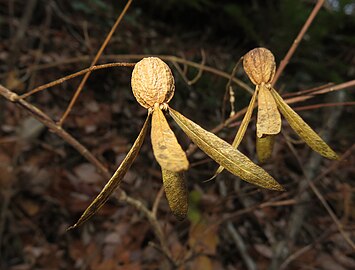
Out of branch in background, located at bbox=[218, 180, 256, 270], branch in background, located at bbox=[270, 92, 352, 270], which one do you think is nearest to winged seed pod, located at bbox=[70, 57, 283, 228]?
branch in background, located at bbox=[270, 92, 352, 270]

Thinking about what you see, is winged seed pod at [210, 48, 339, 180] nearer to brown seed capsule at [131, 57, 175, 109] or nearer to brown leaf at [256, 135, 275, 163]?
brown leaf at [256, 135, 275, 163]

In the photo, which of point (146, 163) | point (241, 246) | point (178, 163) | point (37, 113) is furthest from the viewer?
point (146, 163)

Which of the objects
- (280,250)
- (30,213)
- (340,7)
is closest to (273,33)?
(340,7)

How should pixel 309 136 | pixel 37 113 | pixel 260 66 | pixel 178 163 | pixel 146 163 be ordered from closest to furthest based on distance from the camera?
pixel 178 163, pixel 309 136, pixel 260 66, pixel 37 113, pixel 146 163

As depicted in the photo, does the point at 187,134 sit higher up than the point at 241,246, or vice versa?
the point at 187,134

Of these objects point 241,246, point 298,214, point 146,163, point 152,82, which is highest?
point 152,82

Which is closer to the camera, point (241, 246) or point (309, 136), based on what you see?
point (309, 136)

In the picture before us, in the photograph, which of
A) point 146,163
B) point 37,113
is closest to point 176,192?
point 37,113

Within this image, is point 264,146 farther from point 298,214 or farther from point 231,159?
point 298,214
